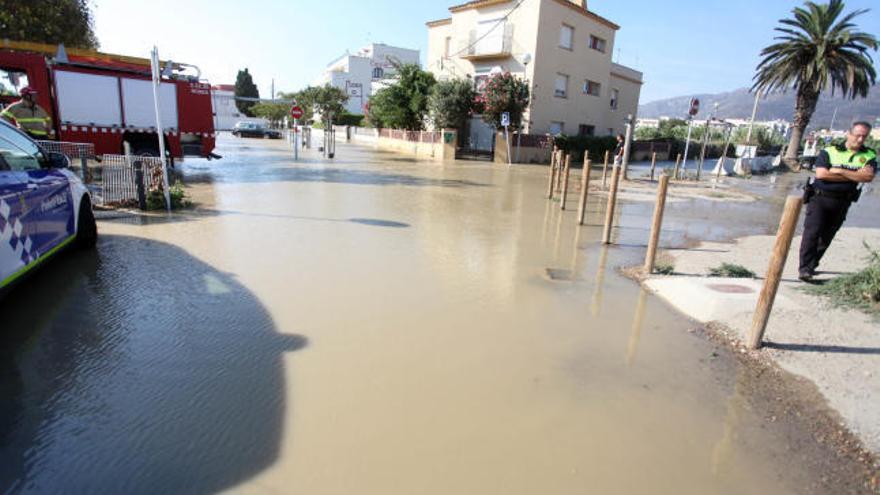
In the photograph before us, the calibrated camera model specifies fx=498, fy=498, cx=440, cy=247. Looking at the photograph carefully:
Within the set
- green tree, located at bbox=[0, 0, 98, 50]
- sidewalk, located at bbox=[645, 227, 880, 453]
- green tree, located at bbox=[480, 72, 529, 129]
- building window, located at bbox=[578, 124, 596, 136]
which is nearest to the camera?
sidewalk, located at bbox=[645, 227, 880, 453]

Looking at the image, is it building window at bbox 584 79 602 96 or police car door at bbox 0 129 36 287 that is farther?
building window at bbox 584 79 602 96

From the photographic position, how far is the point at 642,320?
4.93 metres

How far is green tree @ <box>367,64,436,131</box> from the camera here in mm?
29875

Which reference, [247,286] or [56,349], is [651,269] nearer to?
[247,286]

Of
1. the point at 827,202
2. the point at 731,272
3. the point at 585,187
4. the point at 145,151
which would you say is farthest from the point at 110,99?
the point at 827,202

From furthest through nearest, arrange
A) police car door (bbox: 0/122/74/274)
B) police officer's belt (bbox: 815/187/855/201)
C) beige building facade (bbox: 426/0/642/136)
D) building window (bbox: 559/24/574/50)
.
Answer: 1. building window (bbox: 559/24/574/50)
2. beige building facade (bbox: 426/0/642/136)
3. police officer's belt (bbox: 815/187/855/201)
4. police car door (bbox: 0/122/74/274)

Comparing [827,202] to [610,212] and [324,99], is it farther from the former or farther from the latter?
[324,99]

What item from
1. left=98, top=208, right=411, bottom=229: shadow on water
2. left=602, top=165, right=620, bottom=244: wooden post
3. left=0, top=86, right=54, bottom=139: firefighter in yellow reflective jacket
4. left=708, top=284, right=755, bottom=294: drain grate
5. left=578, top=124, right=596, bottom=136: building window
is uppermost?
left=578, top=124, right=596, bottom=136: building window

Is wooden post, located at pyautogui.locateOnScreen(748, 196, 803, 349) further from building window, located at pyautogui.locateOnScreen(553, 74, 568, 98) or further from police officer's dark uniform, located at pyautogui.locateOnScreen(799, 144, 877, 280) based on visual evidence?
building window, located at pyautogui.locateOnScreen(553, 74, 568, 98)

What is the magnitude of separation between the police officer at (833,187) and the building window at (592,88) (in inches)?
1046

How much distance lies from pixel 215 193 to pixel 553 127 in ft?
72.6

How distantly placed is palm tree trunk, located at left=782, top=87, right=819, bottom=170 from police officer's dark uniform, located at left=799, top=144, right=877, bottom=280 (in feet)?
99.9

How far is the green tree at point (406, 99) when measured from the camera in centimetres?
2988

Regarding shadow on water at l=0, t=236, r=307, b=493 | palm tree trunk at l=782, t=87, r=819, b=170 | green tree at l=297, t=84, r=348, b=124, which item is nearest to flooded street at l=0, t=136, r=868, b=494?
shadow on water at l=0, t=236, r=307, b=493
